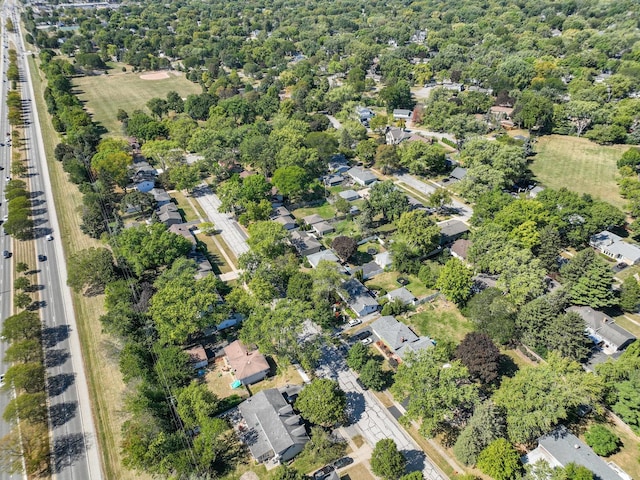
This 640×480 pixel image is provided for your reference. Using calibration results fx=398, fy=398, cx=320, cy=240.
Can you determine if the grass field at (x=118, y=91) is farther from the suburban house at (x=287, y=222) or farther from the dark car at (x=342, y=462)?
the dark car at (x=342, y=462)

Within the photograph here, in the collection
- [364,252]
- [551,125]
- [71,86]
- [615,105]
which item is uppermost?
[615,105]

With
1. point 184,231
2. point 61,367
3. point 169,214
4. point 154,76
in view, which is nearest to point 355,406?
point 61,367

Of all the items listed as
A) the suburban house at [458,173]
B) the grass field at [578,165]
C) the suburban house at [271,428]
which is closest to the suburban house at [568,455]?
the suburban house at [271,428]

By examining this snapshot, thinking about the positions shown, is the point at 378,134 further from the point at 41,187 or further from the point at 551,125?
the point at 41,187

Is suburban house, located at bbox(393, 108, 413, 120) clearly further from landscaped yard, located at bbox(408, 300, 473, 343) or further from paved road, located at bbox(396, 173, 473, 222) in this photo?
landscaped yard, located at bbox(408, 300, 473, 343)

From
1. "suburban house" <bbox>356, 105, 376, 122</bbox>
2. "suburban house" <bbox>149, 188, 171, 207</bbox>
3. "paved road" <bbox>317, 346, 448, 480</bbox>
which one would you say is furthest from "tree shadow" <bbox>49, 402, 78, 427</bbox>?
"suburban house" <bbox>356, 105, 376, 122</bbox>

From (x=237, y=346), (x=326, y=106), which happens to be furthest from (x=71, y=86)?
(x=237, y=346)
